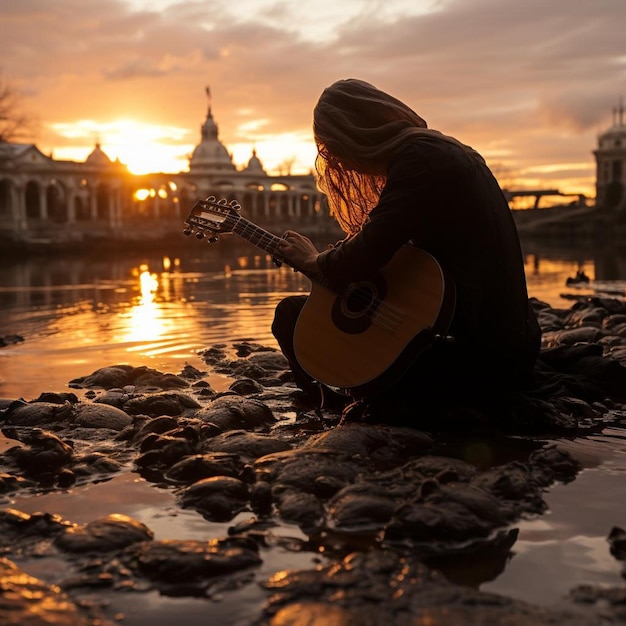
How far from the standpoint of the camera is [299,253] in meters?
4.12

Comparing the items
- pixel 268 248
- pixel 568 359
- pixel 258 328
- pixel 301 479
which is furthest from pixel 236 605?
pixel 258 328

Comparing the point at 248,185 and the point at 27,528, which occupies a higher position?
the point at 248,185

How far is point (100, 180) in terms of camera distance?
72.1m

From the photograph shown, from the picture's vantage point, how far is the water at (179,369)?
2.46 meters

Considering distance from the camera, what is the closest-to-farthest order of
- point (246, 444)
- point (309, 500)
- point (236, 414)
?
point (309, 500), point (246, 444), point (236, 414)

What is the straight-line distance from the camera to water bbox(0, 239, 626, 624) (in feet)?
8.08

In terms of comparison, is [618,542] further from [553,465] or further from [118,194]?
[118,194]

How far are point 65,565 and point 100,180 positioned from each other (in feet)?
237

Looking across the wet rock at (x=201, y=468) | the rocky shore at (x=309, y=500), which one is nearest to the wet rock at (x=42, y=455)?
the rocky shore at (x=309, y=500)

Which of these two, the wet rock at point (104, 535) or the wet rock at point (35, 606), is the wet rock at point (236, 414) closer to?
the wet rock at point (104, 535)

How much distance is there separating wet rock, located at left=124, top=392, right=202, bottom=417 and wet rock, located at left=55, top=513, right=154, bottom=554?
1791 mm

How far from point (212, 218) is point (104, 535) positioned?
7.74 feet

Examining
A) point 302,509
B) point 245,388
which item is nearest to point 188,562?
point 302,509

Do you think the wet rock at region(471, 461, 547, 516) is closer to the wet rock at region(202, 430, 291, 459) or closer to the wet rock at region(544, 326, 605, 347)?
the wet rock at region(202, 430, 291, 459)
